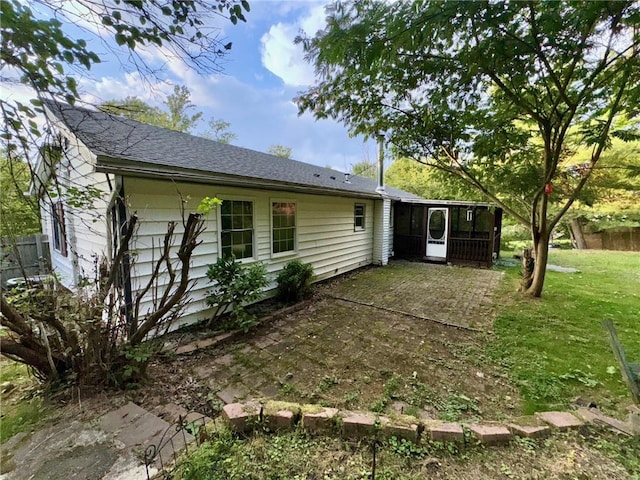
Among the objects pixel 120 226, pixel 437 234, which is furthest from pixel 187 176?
pixel 437 234

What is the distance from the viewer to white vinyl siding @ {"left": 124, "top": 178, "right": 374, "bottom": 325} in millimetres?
3703

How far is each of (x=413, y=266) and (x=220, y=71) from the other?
8.73 metres

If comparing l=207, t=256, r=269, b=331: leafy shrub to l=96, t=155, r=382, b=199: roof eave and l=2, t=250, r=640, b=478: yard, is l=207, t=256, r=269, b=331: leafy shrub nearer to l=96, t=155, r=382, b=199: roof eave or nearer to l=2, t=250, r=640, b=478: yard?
l=2, t=250, r=640, b=478: yard

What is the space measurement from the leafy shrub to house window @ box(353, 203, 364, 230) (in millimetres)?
4822

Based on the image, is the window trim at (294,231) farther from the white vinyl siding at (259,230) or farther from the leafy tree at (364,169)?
the leafy tree at (364,169)

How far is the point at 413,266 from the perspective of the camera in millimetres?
9664

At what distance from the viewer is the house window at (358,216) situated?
8.80 meters

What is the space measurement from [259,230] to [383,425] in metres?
4.08

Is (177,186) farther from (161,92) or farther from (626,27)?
(626,27)

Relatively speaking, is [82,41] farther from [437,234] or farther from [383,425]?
[437,234]

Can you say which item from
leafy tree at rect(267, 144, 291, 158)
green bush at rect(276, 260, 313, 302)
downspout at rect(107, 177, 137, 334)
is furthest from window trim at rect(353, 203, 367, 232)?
leafy tree at rect(267, 144, 291, 158)

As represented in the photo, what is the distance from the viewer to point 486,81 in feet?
15.0

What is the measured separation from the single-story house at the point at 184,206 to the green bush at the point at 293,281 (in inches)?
14.0

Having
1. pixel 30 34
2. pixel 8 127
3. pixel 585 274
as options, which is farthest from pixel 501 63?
pixel 585 274
